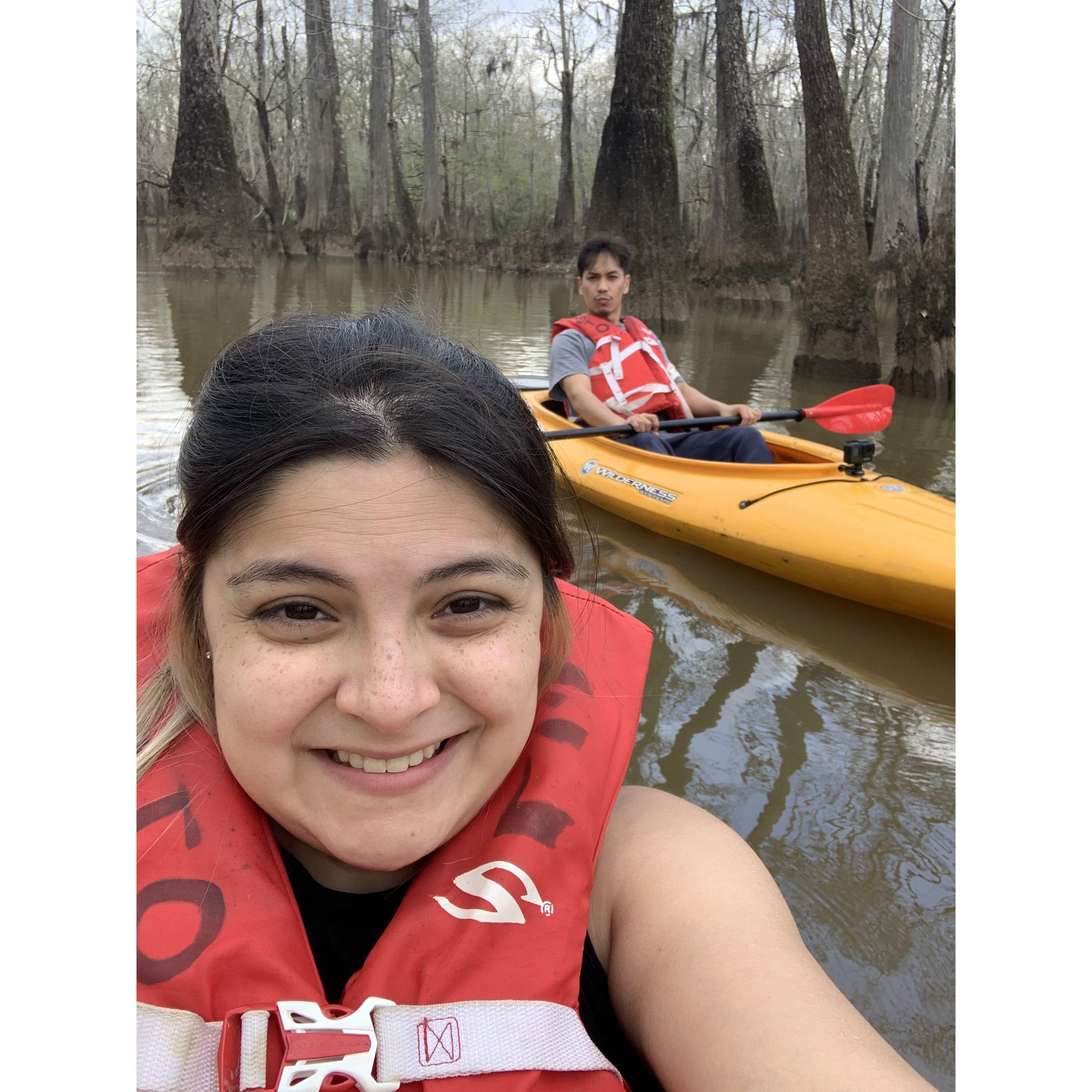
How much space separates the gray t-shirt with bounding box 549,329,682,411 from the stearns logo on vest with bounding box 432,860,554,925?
4.77 metres

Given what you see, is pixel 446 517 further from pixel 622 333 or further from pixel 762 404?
pixel 762 404

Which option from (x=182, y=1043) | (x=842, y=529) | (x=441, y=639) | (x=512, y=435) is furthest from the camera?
(x=842, y=529)

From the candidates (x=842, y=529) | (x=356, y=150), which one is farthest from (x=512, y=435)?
(x=356, y=150)

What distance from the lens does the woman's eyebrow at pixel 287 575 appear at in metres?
1.09

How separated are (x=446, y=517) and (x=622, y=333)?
16.4 feet

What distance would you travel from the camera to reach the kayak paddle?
18.2ft

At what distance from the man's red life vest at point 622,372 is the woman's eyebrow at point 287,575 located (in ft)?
15.9

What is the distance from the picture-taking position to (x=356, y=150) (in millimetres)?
52000

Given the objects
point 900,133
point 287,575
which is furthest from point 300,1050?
point 900,133

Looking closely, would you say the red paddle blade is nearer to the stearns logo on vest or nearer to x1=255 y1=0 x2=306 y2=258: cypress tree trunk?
the stearns logo on vest

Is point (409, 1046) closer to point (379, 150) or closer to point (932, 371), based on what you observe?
point (932, 371)

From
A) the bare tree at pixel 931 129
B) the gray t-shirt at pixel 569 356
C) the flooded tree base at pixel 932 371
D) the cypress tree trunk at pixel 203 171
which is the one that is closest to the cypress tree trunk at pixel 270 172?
the cypress tree trunk at pixel 203 171

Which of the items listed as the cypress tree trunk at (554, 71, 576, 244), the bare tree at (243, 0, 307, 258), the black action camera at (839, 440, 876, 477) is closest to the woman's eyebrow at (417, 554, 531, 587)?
the black action camera at (839, 440, 876, 477)

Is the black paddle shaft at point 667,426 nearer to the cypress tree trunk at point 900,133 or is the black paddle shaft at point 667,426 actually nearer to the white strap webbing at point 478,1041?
→ the white strap webbing at point 478,1041
